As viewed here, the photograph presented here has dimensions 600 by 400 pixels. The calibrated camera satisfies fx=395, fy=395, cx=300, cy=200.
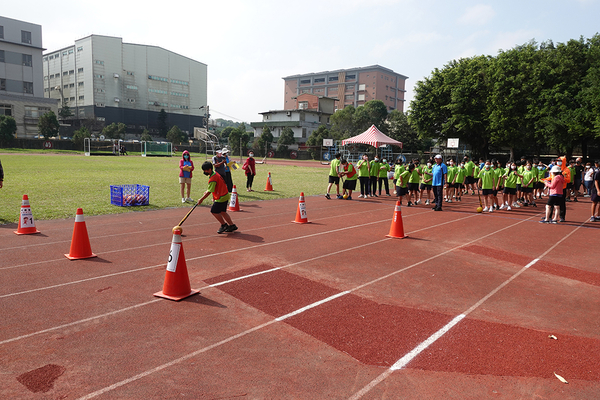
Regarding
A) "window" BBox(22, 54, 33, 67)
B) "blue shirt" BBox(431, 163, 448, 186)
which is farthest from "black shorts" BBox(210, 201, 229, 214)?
"window" BBox(22, 54, 33, 67)

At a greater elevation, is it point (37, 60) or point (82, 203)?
point (37, 60)

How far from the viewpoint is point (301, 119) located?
8525 cm

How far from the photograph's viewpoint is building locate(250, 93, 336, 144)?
8475cm

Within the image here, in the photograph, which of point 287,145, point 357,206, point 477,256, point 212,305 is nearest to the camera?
point 212,305

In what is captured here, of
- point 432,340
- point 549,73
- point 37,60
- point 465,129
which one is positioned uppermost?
point 37,60

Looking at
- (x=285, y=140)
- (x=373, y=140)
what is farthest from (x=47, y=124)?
(x=373, y=140)

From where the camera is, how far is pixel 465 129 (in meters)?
38.2

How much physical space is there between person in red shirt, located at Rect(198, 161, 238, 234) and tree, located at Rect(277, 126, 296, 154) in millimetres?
68618

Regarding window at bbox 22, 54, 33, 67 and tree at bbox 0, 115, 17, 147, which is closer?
tree at bbox 0, 115, 17, 147

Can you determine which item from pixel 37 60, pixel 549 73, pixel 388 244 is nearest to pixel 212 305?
pixel 388 244

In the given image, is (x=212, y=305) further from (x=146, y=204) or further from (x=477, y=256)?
(x=146, y=204)

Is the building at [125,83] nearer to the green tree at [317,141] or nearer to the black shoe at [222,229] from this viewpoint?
the green tree at [317,141]

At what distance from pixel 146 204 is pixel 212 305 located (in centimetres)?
967

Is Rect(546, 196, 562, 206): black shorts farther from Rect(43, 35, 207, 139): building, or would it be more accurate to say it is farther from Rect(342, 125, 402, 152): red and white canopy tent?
Rect(43, 35, 207, 139): building
